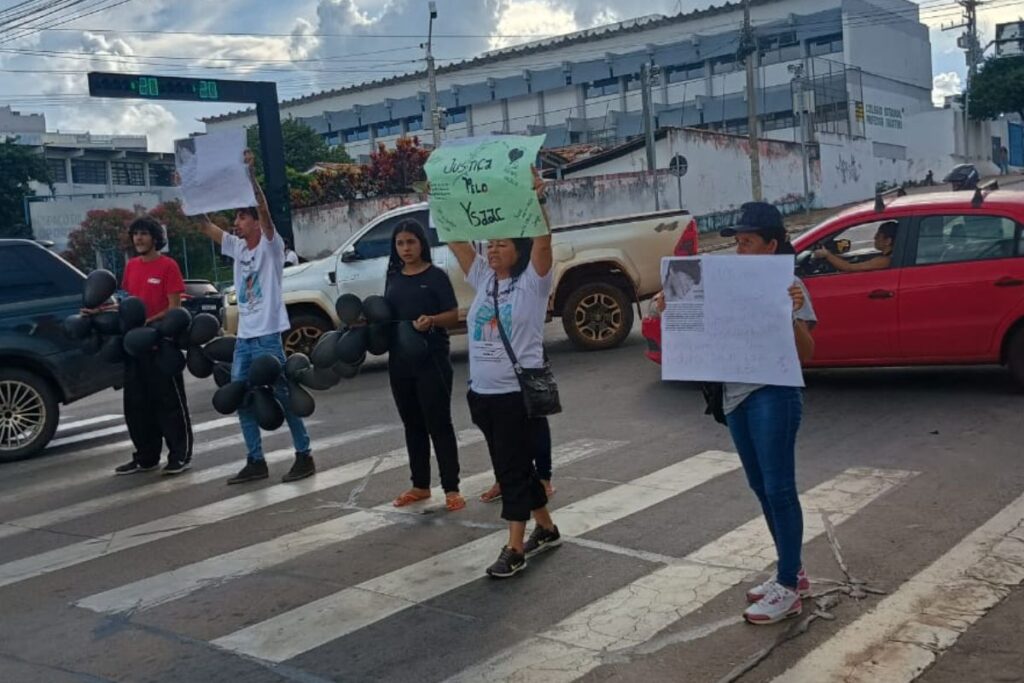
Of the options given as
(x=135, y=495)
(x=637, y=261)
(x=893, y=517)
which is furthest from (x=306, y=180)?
(x=893, y=517)

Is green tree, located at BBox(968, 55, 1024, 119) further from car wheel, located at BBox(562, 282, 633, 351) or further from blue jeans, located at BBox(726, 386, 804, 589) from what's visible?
blue jeans, located at BBox(726, 386, 804, 589)

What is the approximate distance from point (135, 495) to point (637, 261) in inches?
271

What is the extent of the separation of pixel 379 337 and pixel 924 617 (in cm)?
354

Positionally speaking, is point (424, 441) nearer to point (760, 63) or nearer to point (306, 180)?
point (306, 180)

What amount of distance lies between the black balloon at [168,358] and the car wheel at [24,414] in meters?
2.01

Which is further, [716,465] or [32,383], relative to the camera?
[32,383]

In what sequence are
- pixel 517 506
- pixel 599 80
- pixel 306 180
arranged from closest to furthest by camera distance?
pixel 517 506 < pixel 306 180 < pixel 599 80

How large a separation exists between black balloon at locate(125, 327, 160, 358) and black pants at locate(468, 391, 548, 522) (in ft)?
11.8

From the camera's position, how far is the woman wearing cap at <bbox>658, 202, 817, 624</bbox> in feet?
15.2

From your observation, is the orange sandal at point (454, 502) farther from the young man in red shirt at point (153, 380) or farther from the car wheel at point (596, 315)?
the car wheel at point (596, 315)

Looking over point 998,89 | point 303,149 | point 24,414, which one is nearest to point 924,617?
point 24,414

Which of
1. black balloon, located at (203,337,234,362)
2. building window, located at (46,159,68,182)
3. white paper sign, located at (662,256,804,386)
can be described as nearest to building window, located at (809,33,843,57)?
building window, located at (46,159,68,182)

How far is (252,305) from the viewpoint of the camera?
769 cm

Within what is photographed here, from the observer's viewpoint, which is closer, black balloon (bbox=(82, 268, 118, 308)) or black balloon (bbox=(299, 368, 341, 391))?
black balloon (bbox=(299, 368, 341, 391))
